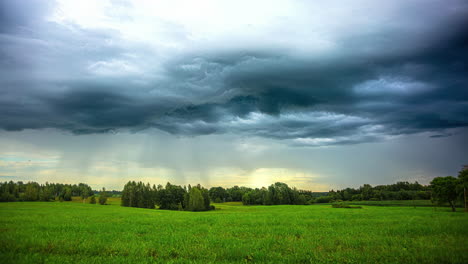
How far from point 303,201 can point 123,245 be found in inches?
5646

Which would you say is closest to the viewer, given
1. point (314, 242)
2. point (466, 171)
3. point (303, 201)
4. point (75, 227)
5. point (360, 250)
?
point (360, 250)

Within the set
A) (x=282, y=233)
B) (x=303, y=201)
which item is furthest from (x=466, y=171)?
(x=303, y=201)

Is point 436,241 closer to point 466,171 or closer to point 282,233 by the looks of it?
point 282,233

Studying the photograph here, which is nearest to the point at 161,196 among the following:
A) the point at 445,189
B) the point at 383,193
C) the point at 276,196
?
the point at 276,196

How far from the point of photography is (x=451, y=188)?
196 feet

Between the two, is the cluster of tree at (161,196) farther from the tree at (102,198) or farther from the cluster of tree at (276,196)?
the cluster of tree at (276,196)

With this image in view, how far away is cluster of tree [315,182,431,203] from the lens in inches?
5374

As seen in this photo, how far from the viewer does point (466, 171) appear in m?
60.1

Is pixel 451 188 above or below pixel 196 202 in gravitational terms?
above

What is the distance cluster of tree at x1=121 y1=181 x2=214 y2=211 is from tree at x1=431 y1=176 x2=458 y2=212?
3248 inches

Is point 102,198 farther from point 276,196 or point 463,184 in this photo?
point 463,184

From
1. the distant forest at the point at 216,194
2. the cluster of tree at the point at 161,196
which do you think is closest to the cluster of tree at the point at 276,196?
the distant forest at the point at 216,194

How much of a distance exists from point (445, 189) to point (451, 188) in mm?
1260

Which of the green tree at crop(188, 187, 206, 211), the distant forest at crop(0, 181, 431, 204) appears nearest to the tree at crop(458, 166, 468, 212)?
the distant forest at crop(0, 181, 431, 204)
